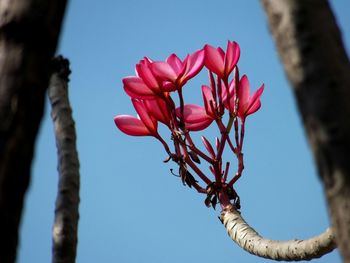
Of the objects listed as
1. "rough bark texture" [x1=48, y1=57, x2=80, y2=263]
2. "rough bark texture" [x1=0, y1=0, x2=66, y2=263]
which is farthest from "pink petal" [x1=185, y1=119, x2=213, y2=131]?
"rough bark texture" [x1=0, y1=0, x2=66, y2=263]

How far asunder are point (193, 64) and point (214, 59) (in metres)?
0.06

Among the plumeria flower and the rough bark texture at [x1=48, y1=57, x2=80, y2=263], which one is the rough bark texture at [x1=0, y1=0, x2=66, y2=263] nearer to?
the rough bark texture at [x1=48, y1=57, x2=80, y2=263]

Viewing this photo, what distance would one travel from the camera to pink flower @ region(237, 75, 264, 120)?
5.71 ft

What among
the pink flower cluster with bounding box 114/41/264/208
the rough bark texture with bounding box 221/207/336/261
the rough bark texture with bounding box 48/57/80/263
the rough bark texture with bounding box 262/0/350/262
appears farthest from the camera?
the pink flower cluster with bounding box 114/41/264/208

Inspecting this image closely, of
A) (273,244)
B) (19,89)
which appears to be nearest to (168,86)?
(273,244)

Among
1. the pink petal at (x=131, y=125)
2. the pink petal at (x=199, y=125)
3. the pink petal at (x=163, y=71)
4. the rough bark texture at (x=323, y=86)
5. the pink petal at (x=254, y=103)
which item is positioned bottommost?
the rough bark texture at (x=323, y=86)

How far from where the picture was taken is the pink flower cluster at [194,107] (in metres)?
1.64

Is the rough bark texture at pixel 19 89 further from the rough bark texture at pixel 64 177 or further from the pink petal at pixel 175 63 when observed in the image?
the pink petal at pixel 175 63

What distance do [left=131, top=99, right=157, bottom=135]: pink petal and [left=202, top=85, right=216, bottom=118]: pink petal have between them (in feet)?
0.49

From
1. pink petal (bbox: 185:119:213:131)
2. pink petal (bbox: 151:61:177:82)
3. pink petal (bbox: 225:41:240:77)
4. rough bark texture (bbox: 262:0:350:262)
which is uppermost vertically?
pink petal (bbox: 225:41:240:77)

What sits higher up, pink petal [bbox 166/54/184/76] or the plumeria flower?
pink petal [bbox 166/54/184/76]

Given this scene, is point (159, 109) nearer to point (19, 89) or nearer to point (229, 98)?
point (229, 98)

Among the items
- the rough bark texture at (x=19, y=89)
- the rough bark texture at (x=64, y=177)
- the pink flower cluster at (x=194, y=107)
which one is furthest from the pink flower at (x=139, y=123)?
the rough bark texture at (x=19, y=89)

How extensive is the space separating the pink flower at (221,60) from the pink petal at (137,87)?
19 cm
